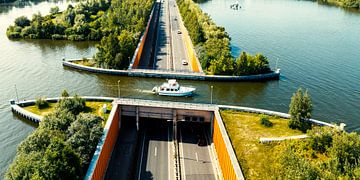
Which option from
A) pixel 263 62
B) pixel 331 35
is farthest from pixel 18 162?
pixel 331 35

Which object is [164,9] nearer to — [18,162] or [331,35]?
[331,35]

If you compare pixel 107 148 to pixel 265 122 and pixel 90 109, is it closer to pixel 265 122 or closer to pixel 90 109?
pixel 90 109

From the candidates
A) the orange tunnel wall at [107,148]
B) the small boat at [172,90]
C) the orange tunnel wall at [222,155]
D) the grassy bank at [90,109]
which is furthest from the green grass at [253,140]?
the grassy bank at [90,109]

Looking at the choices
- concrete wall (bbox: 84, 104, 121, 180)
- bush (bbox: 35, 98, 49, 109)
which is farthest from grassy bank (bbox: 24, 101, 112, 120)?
concrete wall (bbox: 84, 104, 121, 180)

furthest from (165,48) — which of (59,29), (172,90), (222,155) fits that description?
(222,155)

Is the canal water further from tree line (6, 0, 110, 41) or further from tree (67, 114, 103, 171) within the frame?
tree (67, 114, 103, 171)
